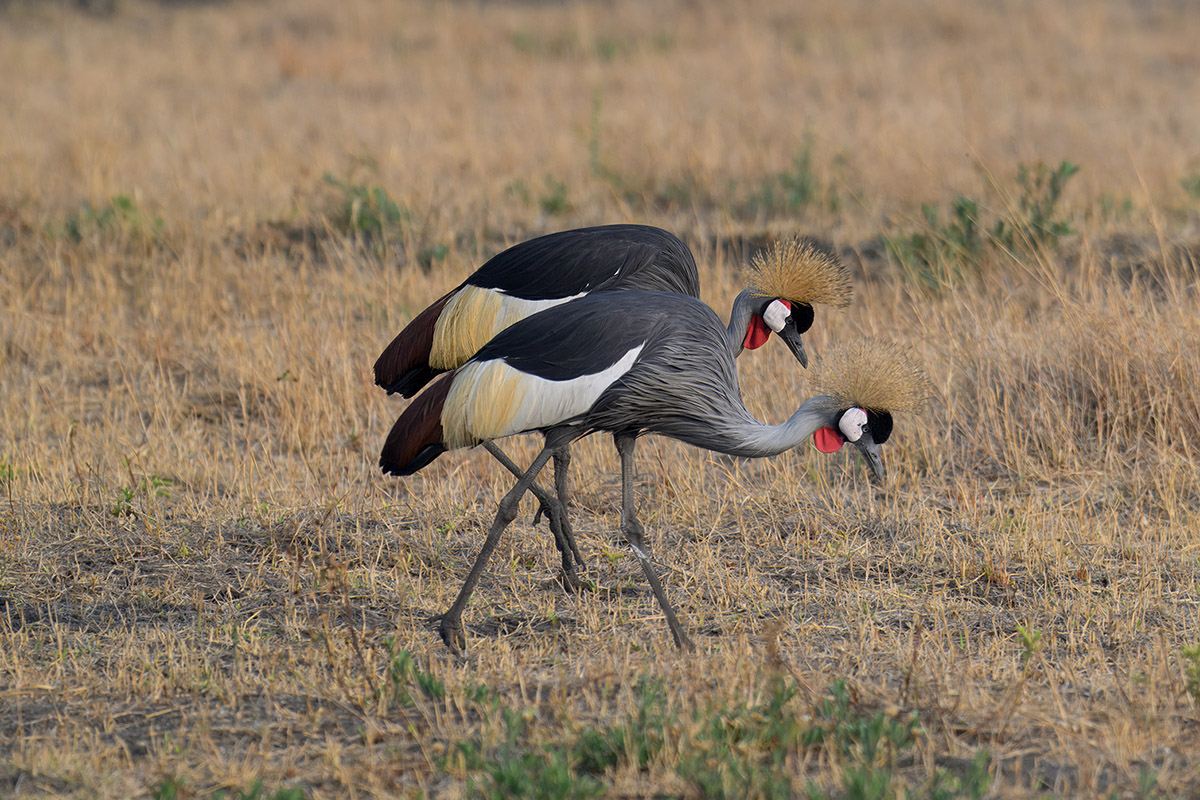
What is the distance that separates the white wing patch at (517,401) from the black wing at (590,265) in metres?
0.87

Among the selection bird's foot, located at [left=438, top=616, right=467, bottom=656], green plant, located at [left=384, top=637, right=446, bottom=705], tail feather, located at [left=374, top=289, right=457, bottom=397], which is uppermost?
tail feather, located at [left=374, top=289, right=457, bottom=397]

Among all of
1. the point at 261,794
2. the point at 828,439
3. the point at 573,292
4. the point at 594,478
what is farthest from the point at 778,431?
the point at 261,794

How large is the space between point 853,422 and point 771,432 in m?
0.24

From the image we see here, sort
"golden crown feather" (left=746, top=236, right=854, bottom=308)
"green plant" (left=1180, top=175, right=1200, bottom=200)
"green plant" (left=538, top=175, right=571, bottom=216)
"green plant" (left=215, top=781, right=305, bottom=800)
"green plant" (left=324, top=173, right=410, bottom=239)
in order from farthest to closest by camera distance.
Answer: "green plant" (left=538, top=175, right=571, bottom=216) → "green plant" (left=1180, top=175, right=1200, bottom=200) → "green plant" (left=324, top=173, right=410, bottom=239) → "golden crown feather" (left=746, top=236, right=854, bottom=308) → "green plant" (left=215, top=781, right=305, bottom=800)

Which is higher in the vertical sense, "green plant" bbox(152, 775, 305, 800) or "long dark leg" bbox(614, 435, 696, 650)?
"long dark leg" bbox(614, 435, 696, 650)

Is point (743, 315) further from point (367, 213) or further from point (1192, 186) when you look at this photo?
point (1192, 186)

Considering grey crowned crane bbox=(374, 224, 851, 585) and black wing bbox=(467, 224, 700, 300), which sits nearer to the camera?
grey crowned crane bbox=(374, 224, 851, 585)

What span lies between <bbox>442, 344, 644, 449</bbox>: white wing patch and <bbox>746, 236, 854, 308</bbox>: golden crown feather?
2.88 ft

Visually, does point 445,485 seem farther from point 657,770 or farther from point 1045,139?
point 1045,139

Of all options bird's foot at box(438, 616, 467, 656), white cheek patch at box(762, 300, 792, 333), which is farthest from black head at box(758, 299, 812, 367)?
bird's foot at box(438, 616, 467, 656)

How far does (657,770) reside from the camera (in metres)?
2.99

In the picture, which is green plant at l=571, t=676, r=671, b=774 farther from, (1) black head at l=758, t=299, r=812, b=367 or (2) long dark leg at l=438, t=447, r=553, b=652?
(1) black head at l=758, t=299, r=812, b=367

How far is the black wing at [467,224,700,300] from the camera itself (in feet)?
15.2

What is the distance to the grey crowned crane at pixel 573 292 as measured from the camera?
4500 mm
